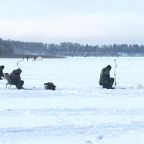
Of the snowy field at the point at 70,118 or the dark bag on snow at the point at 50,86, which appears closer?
the snowy field at the point at 70,118

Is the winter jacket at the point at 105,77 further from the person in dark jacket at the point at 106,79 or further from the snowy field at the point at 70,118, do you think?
the snowy field at the point at 70,118

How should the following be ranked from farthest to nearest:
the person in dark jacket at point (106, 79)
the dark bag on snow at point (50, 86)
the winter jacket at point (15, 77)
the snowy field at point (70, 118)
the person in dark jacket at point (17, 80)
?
1. the person in dark jacket at point (106, 79)
2. the winter jacket at point (15, 77)
3. the person in dark jacket at point (17, 80)
4. the dark bag on snow at point (50, 86)
5. the snowy field at point (70, 118)

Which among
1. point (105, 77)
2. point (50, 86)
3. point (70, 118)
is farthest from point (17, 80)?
point (70, 118)

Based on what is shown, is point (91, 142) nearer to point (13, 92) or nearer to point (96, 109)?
point (96, 109)

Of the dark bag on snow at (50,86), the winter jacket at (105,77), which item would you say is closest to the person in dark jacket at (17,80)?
the dark bag on snow at (50,86)

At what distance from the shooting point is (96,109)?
45.9 feet

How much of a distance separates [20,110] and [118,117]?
109 inches

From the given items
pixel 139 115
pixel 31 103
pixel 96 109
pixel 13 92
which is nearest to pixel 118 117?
pixel 139 115

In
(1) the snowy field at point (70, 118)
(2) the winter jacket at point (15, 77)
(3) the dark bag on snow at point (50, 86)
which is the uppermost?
(2) the winter jacket at point (15, 77)

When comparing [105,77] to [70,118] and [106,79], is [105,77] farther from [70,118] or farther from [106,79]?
[70,118]

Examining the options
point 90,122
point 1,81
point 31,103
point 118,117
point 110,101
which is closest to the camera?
point 90,122

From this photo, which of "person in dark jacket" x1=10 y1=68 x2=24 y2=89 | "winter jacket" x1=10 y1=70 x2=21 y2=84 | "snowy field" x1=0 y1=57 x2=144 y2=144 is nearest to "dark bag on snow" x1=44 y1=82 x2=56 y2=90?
"person in dark jacket" x1=10 y1=68 x2=24 y2=89

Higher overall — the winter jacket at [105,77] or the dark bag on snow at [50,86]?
the winter jacket at [105,77]

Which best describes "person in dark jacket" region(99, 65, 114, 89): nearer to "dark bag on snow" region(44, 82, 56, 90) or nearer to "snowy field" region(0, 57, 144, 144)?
"dark bag on snow" region(44, 82, 56, 90)
